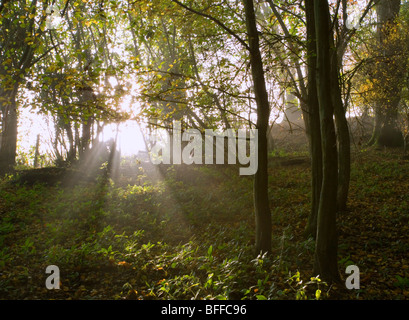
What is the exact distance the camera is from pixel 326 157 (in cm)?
478

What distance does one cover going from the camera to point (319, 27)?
472cm

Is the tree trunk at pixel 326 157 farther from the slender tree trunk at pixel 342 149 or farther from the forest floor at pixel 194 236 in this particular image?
the slender tree trunk at pixel 342 149

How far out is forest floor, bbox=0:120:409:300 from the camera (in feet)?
16.2

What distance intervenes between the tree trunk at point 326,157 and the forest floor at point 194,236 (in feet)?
1.25

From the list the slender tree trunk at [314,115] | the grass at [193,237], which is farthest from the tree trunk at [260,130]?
the slender tree trunk at [314,115]

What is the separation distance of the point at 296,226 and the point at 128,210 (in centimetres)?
589

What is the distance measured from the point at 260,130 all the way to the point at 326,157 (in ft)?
5.15

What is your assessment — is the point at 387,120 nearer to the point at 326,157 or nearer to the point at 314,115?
the point at 314,115

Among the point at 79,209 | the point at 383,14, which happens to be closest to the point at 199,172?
the point at 79,209
